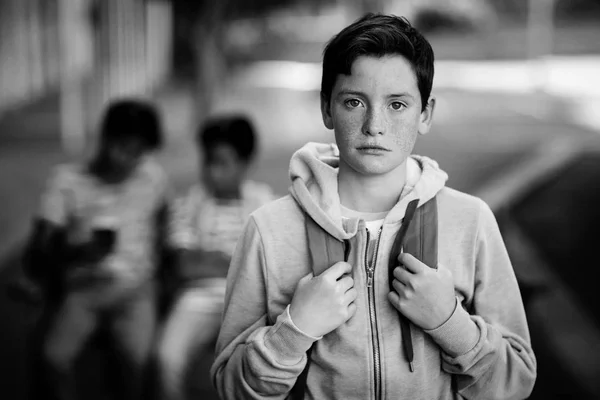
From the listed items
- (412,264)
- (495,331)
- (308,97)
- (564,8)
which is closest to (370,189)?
(412,264)

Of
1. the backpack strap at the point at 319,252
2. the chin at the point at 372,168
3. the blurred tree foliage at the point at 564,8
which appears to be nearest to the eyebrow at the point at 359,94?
the chin at the point at 372,168

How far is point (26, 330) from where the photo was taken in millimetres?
3518

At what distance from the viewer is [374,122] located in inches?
53.0

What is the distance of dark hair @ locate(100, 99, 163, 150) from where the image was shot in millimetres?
2785

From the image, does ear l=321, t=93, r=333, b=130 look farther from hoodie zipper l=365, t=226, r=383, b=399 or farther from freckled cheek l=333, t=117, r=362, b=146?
hoodie zipper l=365, t=226, r=383, b=399

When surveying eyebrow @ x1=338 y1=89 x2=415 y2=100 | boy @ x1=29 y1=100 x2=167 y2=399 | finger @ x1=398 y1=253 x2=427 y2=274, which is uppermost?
eyebrow @ x1=338 y1=89 x2=415 y2=100

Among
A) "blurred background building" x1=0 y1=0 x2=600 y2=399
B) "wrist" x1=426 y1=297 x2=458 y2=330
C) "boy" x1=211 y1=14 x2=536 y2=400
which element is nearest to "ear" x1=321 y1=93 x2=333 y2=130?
"boy" x1=211 y1=14 x2=536 y2=400

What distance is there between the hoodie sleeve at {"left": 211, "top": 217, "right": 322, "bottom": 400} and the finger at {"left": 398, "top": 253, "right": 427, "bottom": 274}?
0.65 ft

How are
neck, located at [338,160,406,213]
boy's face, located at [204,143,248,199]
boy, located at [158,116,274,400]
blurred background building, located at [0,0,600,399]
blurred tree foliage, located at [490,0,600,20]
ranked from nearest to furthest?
1. neck, located at [338,160,406,213]
2. boy, located at [158,116,274,400]
3. boy's face, located at [204,143,248,199]
4. blurred background building, located at [0,0,600,399]
5. blurred tree foliage, located at [490,0,600,20]

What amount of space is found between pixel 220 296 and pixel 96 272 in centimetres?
42

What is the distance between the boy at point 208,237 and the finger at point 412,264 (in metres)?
1.36

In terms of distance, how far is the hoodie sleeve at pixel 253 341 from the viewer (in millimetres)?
1326

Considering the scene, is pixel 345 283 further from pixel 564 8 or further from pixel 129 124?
pixel 564 8

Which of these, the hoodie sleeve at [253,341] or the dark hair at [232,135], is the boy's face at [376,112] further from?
the dark hair at [232,135]
